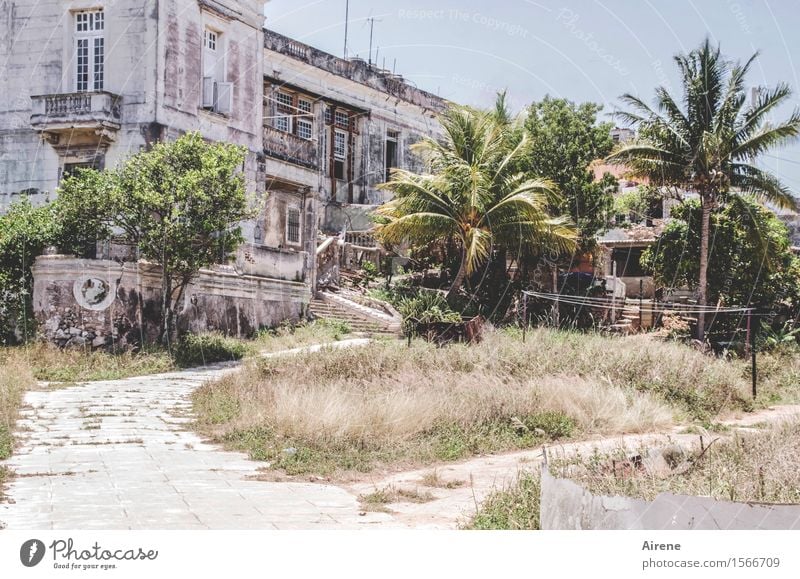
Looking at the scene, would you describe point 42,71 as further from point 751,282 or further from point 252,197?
point 751,282

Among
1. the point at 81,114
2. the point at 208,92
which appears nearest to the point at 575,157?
the point at 208,92

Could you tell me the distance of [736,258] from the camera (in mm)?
24312

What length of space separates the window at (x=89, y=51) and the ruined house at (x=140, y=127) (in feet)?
0.07

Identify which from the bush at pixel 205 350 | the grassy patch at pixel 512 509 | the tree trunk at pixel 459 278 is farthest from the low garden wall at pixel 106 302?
the grassy patch at pixel 512 509

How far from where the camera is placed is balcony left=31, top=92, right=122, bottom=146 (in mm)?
20047

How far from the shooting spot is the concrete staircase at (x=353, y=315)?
22.8 m

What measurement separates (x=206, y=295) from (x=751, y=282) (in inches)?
557

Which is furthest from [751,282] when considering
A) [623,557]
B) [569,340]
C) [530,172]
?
[623,557]

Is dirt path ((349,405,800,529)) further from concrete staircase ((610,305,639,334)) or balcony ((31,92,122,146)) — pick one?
concrete staircase ((610,305,639,334))

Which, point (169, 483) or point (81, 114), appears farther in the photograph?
point (81, 114)

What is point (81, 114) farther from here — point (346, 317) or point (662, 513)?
point (662, 513)

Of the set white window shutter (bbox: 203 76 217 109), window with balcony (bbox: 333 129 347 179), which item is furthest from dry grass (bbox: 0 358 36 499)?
window with balcony (bbox: 333 129 347 179)

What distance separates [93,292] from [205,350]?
7.84 feet

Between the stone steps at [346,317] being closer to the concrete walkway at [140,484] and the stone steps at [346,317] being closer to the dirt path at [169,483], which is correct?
the concrete walkway at [140,484]
